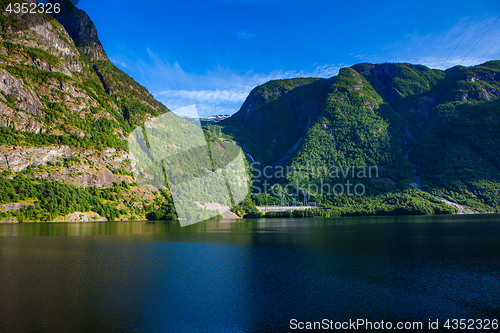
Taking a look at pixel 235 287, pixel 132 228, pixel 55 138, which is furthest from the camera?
pixel 55 138

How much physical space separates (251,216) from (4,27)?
6437 inches

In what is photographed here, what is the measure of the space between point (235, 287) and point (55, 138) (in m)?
143

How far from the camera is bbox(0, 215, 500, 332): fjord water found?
66.3 feet

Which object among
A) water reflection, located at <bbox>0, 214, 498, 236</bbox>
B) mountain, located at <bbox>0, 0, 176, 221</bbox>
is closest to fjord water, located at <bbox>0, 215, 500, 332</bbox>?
water reflection, located at <bbox>0, 214, 498, 236</bbox>

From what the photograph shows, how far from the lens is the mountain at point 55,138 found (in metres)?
111

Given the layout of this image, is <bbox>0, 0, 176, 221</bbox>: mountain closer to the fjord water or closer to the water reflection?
the water reflection

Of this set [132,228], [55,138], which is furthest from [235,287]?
[55,138]

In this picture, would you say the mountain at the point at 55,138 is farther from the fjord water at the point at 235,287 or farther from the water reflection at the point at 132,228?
the fjord water at the point at 235,287

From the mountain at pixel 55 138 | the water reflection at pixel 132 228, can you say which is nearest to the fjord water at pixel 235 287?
the water reflection at pixel 132 228

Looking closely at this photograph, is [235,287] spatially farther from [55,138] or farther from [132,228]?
[55,138]

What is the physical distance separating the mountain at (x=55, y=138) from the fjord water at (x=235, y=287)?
75.7 metres

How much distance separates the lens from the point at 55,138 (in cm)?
13700

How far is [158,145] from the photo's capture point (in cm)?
19500

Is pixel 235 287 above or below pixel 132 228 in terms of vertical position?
above
